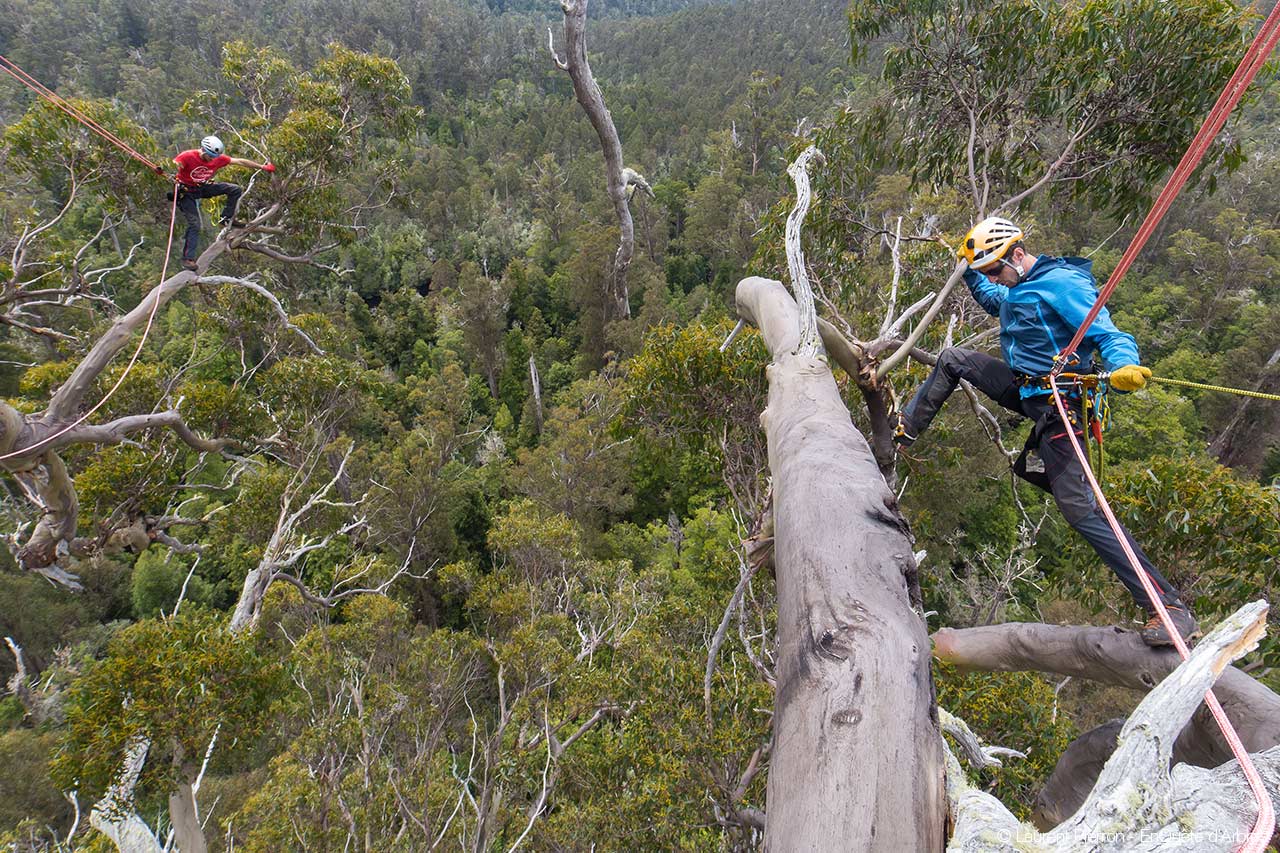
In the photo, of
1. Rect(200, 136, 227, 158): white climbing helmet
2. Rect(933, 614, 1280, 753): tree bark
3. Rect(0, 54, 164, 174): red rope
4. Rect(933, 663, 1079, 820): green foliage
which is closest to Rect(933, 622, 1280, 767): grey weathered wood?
Rect(933, 614, 1280, 753): tree bark

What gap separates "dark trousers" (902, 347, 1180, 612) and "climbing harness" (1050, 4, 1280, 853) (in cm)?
13

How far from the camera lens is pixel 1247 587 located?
267cm

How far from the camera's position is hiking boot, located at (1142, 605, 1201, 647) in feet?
6.56

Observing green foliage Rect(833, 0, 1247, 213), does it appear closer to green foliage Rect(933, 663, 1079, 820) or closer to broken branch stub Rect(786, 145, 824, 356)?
broken branch stub Rect(786, 145, 824, 356)

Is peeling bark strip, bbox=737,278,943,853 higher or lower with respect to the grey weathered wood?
higher

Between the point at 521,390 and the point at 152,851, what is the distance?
17941 millimetres

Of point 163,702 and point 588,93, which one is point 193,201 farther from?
point 163,702

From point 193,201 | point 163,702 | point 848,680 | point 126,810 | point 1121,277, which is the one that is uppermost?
point 1121,277

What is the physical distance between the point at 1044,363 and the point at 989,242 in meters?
0.58

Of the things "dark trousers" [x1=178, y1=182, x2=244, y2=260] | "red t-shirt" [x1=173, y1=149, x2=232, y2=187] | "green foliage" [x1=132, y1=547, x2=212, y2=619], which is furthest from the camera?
"green foliage" [x1=132, y1=547, x2=212, y2=619]

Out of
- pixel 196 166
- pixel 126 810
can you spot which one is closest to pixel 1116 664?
pixel 126 810

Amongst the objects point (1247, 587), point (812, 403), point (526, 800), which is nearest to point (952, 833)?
point (812, 403)

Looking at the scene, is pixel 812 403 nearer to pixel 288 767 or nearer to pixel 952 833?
pixel 952 833

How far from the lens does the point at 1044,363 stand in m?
2.32
